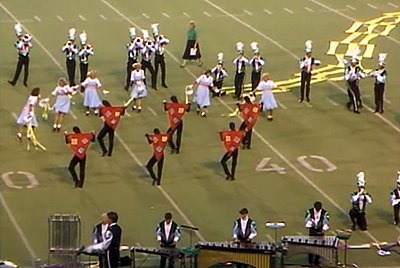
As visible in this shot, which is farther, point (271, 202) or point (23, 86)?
point (23, 86)

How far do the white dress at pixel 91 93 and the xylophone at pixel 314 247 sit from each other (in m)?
9.35

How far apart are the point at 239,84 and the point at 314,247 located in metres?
10.9

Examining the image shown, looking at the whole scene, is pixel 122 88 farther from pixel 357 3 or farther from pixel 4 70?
pixel 357 3

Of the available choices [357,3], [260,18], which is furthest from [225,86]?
[357,3]

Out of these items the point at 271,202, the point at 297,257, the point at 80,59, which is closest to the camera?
the point at 297,257

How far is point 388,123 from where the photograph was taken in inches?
1244

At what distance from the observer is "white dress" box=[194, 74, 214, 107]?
31.3 m

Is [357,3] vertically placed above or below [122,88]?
above

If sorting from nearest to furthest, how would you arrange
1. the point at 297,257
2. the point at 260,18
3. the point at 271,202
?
1. the point at 297,257
2. the point at 271,202
3. the point at 260,18

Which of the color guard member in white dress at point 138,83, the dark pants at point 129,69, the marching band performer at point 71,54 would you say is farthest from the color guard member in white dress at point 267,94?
the marching band performer at point 71,54

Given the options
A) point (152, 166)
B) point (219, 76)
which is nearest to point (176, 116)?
point (152, 166)

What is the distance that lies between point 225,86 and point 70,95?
4186 mm

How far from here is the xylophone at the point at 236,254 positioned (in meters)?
21.9

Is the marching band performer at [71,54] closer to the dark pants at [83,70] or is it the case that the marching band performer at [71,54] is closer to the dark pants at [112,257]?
the dark pants at [83,70]
